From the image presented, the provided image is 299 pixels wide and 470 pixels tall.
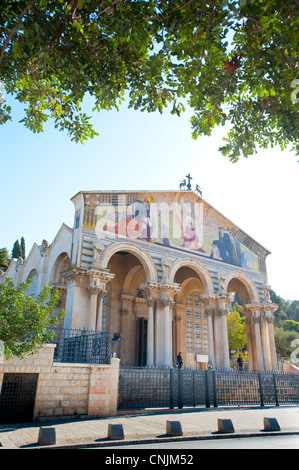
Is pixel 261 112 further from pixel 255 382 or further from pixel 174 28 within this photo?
pixel 255 382

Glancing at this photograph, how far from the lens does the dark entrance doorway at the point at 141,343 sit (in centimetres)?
2379

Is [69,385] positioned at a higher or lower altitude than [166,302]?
lower

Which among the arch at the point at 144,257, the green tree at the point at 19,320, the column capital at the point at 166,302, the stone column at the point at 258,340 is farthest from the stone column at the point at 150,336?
the green tree at the point at 19,320

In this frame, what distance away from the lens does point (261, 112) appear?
386 inches

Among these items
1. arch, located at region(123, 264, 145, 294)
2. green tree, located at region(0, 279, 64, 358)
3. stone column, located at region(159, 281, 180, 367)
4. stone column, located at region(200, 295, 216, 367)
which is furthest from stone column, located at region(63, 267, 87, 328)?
stone column, located at region(200, 295, 216, 367)

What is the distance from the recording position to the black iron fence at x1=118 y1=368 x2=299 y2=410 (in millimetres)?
13945

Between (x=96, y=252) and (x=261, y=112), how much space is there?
38.3ft

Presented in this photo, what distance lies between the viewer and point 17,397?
11680 millimetres

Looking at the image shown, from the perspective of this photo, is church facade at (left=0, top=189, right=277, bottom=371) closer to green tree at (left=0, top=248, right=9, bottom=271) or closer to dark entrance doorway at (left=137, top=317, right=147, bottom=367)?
dark entrance doorway at (left=137, top=317, right=147, bottom=367)

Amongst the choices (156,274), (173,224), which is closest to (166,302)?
(156,274)

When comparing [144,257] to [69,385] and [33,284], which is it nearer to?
[33,284]

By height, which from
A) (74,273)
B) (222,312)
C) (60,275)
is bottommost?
(222,312)

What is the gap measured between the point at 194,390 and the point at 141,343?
31.4ft
